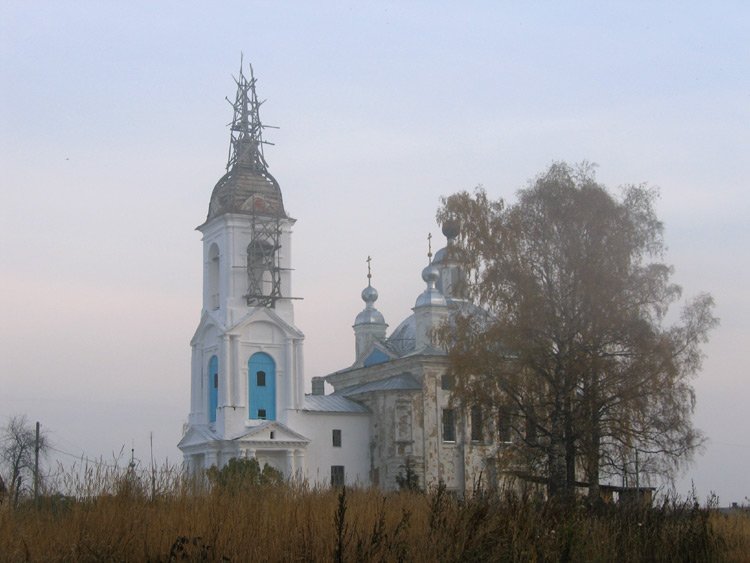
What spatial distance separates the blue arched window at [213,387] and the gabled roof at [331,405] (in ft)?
12.0

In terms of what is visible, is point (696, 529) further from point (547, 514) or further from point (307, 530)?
point (307, 530)

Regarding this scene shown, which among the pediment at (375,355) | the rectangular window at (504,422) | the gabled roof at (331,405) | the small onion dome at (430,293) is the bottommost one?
the rectangular window at (504,422)

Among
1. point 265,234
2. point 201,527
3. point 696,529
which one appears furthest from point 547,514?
point 265,234

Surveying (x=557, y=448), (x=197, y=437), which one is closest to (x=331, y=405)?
(x=197, y=437)

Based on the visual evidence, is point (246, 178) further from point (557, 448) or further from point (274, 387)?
point (557, 448)

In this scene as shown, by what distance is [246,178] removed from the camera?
44.0 m

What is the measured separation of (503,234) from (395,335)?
883 inches

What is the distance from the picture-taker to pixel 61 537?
9.46 meters

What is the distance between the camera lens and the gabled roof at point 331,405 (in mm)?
43344

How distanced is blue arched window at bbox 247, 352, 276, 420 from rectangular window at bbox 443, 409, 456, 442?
7123 mm

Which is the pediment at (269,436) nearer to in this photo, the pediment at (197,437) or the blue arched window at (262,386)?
the blue arched window at (262,386)

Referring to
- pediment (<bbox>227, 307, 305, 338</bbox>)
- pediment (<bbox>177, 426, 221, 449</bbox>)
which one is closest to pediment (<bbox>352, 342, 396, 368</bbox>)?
pediment (<bbox>227, 307, 305, 338</bbox>)

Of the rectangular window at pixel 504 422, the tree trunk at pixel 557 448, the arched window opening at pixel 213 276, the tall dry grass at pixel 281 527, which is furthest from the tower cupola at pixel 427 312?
the tall dry grass at pixel 281 527

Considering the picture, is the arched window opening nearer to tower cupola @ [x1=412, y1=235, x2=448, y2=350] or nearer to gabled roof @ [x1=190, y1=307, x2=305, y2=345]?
gabled roof @ [x1=190, y1=307, x2=305, y2=345]
